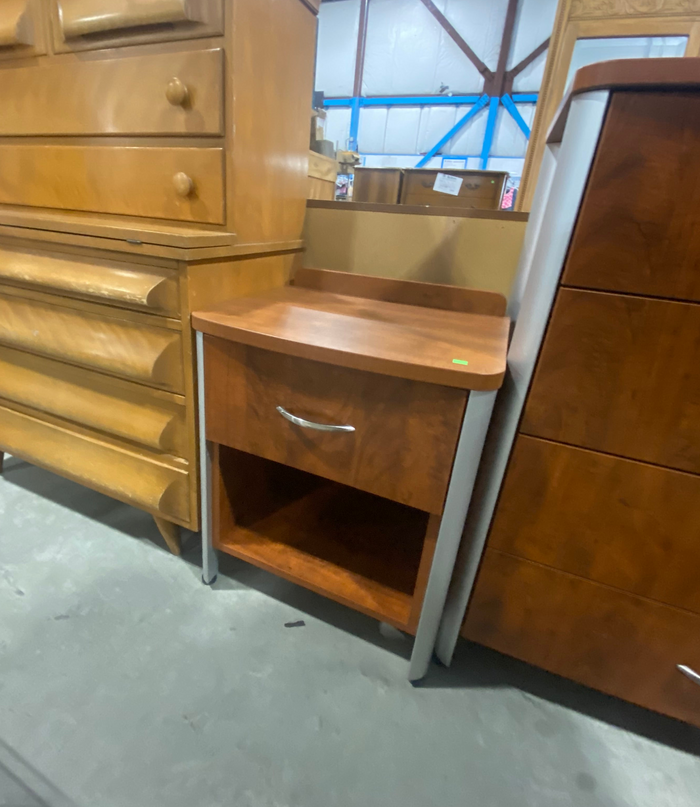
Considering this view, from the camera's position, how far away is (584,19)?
91.2 inches

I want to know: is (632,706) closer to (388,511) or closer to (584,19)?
(388,511)

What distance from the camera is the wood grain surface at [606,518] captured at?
613 mm

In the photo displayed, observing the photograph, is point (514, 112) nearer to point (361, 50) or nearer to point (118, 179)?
point (361, 50)

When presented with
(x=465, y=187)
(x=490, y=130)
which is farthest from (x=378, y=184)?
(x=490, y=130)

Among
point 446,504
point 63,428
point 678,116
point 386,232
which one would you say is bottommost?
point 63,428

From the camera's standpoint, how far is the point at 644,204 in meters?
0.52

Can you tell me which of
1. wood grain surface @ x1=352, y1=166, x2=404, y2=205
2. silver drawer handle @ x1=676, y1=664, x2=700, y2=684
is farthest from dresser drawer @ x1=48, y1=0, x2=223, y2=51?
wood grain surface @ x1=352, y1=166, x2=404, y2=205

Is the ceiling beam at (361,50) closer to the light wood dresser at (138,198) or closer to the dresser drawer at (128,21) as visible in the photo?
the light wood dresser at (138,198)

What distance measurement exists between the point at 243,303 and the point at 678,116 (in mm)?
685

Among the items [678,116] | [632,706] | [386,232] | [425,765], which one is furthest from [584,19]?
[425,765]

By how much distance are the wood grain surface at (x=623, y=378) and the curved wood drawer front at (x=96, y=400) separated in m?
0.67

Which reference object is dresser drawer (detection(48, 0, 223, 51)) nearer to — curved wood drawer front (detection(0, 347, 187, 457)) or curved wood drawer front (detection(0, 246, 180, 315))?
curved wood drawer front (detection(0, 246, 180, 315))

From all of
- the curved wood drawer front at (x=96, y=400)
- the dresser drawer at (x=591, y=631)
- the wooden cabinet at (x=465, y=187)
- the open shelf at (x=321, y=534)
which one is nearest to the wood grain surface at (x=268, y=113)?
the curved wood drawer front at (x=96, y=400)

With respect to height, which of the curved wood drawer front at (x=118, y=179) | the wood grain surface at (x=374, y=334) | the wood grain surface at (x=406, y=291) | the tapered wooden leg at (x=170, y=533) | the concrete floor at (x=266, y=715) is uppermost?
the curved wood drawer front at (x=118, y=179)
